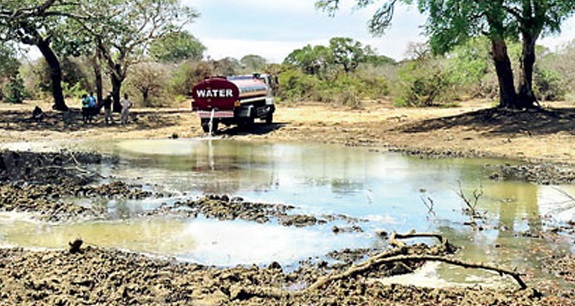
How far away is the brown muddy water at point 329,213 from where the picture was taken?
29.1 feet

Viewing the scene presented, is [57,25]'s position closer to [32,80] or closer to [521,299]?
[32,80]

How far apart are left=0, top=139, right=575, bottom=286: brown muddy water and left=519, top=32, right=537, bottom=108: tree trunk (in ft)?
26.7

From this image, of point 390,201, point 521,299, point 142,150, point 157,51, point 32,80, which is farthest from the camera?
point 32,80

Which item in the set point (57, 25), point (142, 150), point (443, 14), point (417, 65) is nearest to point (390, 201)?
point (142, 150)

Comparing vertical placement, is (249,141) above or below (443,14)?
below

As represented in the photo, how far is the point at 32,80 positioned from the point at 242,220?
40181mm

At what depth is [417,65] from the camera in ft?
128

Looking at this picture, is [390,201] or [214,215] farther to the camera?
[390,201]

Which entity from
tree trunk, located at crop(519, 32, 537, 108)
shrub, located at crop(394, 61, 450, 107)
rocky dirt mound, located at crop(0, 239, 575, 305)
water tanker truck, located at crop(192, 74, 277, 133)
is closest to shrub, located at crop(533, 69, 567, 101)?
shrub, located at crop(394, 61, 450, 107)

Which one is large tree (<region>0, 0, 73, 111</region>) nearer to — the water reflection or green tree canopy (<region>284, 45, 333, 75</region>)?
the water reflection

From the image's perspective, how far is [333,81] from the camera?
149ft

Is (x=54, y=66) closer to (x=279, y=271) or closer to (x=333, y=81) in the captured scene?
(x=333, y=81)

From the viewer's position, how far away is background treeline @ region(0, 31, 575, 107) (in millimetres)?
37188

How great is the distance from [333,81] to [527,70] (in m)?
21.3
